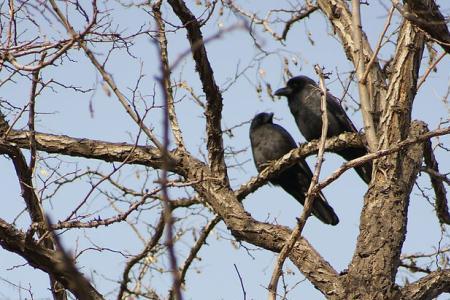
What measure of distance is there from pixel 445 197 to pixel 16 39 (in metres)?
4.07

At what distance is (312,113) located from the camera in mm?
8375

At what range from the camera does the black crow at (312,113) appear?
310 inches

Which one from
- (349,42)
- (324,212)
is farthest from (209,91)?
(324,212)

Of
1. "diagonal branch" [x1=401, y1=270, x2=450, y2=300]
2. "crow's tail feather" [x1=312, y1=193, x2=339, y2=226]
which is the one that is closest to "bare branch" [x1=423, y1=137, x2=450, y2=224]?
"crow's tail feather" [x1=312, y1=193, x2=339, y2=226]

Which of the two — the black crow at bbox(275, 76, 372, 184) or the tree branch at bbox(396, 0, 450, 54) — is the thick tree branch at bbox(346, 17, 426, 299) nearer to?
the tree branch at bbox(396, 0, 450, 54)

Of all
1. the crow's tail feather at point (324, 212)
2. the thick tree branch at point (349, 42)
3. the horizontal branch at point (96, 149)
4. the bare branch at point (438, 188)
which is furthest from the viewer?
the crow's tail feather at point (324, 212)

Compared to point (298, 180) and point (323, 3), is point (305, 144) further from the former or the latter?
point (298, 180)

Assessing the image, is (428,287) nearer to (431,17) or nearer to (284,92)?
(431,17)

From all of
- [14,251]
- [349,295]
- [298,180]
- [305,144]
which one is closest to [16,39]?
[14,251]

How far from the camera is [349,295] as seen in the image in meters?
4.57

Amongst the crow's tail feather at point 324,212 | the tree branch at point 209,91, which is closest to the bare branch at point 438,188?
the crow's tail feather at point 324,212

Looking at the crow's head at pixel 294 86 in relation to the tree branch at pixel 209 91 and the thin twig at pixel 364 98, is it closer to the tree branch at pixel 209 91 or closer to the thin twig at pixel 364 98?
the tree branch at pixel 209 91

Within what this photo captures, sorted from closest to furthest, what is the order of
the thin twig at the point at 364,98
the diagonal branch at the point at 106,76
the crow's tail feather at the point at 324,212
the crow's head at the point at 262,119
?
the diagonal branch at the point at 106,76 < the thin twig at the point at 364,98 < the crow's tail feather at the point at 324,212 < the crow's head at the point at 262,119

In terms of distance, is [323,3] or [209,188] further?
[323,3]
